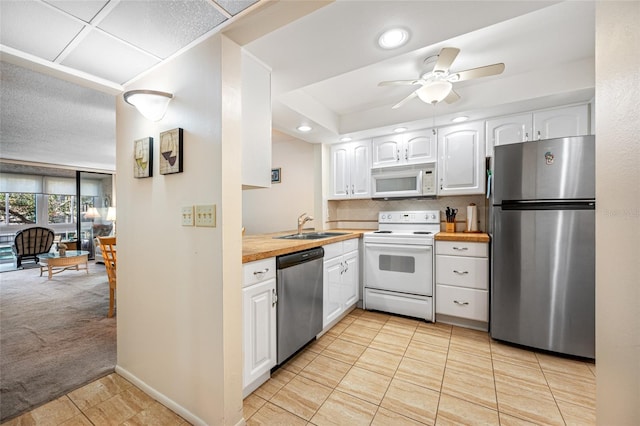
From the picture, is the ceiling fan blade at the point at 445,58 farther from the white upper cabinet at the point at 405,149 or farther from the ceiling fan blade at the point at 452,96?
the white upper cabinet at the point at 405,149

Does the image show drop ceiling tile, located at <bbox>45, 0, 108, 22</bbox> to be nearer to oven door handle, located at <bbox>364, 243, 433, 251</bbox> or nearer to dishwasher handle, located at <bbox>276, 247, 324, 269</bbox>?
dishwasher handle, located at <bbox>276, 247, 324, 269</bbox>

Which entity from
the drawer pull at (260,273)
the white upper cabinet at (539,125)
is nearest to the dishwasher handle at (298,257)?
the drawer pull at (260,273)

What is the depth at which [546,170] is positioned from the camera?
2045mm

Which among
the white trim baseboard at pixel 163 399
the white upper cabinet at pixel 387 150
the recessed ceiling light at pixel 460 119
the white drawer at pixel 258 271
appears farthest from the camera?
the white upper cabinet at pixel 387 150

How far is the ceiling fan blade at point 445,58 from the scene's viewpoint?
158 centimetres

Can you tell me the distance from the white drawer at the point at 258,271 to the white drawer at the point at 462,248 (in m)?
1.82

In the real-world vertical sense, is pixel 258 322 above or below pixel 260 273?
below

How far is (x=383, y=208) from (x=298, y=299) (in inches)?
81.7

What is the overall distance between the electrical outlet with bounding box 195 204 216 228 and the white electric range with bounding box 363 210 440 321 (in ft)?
6.69

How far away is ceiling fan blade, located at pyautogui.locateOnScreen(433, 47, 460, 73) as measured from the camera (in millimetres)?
1585

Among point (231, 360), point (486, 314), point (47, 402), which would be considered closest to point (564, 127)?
point (486, 314)

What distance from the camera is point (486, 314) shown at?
96.7 inches

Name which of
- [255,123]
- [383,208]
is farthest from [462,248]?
[255,123]

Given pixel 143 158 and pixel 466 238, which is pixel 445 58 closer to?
pixel 466 238
